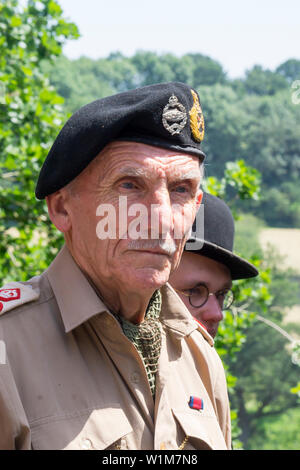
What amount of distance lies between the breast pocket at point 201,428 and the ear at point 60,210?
0.69m

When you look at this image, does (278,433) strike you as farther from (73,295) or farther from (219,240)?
(73,295)

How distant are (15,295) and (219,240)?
1.57 m

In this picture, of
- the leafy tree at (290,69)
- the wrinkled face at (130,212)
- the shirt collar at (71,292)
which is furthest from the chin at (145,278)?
the leafy tree at (290,69)

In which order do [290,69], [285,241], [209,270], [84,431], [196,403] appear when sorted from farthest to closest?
1. [290,69]
2. [285,241]
3. [209,270]
4. [196,403]
5. [84,431]

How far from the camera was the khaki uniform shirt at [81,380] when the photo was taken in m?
1.79

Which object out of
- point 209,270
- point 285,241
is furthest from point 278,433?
point 209,270

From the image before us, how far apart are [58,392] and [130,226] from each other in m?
0.53

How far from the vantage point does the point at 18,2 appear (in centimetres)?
606

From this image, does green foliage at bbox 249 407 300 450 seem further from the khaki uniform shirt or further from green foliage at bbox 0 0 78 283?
the khaki uniform shirt

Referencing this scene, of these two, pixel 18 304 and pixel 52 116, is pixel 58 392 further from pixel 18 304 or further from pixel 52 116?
pixel 52 116

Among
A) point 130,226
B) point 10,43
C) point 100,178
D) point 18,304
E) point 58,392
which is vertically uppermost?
point 10,43

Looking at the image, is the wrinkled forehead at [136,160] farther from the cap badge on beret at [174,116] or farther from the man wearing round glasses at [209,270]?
the man wearing round glasses at [209,270]

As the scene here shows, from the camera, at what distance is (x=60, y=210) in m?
2.08
